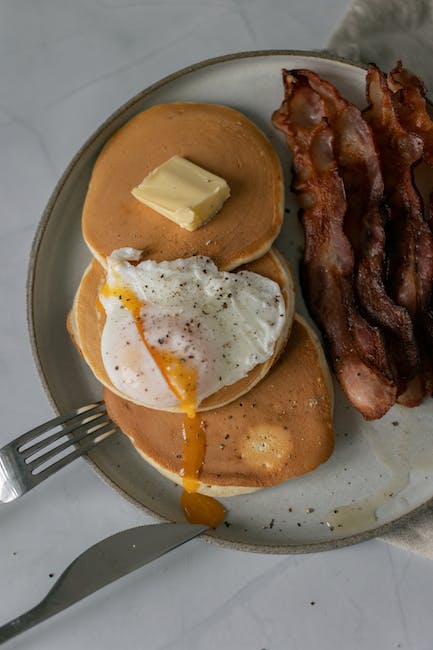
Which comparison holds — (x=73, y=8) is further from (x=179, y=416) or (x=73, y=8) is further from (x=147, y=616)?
(x=147, y=616)

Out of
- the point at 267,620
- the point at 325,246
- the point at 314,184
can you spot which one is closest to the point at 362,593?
the point at 267,620

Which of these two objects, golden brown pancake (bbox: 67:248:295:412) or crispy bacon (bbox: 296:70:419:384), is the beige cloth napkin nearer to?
crispy bacon (bbox: 296:70:419:384)

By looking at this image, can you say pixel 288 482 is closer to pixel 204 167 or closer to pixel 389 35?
pixel 204 167

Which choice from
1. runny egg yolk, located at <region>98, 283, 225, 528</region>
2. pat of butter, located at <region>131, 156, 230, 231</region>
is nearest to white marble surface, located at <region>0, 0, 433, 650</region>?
runny egg yolk, located at <region>98, 283, 225, 528</region>

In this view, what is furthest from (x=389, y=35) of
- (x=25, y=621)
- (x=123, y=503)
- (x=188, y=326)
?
→ (x=25, y=621)

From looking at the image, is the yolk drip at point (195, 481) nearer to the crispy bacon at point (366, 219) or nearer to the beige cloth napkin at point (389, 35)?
the crispy bacon at point (366, 219)

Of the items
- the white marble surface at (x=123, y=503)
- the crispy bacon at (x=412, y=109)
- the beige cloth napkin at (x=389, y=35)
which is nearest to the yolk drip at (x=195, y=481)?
the white marble surface at (x=123, y=503)
